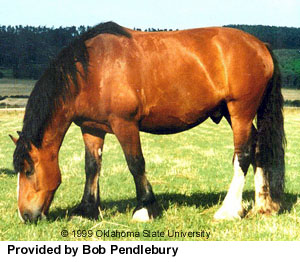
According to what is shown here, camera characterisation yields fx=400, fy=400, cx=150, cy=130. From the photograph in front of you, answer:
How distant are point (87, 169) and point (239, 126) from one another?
2.47 m

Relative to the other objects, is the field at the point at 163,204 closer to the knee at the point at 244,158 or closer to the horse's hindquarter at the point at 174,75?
the knee at the point at 244,158

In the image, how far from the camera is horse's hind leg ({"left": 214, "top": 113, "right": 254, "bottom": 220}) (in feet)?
20.0

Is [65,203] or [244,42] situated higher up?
[244,42]

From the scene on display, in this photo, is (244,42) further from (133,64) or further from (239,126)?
(133,64)

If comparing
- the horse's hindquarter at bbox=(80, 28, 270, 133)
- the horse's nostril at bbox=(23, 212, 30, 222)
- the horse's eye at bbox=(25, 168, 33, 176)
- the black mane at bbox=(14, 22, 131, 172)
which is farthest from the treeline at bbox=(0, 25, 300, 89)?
the horse's nostril at bbox=(23, 212, 30, 222)

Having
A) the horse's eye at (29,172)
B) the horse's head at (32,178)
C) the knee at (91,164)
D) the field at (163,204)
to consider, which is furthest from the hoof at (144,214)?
the horse's eye at (29,172)

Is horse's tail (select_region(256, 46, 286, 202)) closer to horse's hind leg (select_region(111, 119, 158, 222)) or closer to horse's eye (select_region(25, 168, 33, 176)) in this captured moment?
horse's hind leg (select_region(111, 119, 158, 222))

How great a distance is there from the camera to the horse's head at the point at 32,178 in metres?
5.62

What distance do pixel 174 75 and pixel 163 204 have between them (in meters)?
2.40

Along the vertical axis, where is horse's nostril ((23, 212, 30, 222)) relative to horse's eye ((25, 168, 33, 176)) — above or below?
below

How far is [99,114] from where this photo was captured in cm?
568

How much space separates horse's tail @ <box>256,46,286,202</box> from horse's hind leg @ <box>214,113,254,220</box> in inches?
14.3

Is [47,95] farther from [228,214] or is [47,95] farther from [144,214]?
[228,214]
